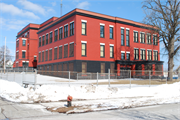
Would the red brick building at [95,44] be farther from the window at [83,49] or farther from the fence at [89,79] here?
the fence at [89,79]

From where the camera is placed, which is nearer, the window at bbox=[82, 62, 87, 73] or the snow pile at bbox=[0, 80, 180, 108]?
the snow pile at bbox=[0, 80, 180, 108]

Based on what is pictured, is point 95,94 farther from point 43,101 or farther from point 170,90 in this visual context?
point 170,90

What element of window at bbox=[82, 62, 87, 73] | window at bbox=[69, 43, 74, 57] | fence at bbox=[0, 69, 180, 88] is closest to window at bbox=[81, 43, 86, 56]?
window at bbox=[82, 62, 87, 73]

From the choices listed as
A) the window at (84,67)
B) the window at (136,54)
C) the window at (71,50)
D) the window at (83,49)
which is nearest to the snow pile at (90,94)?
the window at (84,67)

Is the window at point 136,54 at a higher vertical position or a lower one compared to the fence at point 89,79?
higher

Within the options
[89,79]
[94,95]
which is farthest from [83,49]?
[94,95]

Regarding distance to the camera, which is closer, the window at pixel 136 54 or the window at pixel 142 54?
the window at pixel 136 54

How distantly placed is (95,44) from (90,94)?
65.0 ft

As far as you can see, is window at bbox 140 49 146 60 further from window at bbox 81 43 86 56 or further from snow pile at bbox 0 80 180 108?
snow pile at bbox 0 80 180 108

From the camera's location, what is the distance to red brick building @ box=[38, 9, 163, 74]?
3161cm

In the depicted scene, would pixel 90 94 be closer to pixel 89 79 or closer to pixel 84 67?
pixel 89 79

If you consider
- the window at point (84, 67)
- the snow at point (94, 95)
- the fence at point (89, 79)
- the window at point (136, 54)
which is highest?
the window at point (136, 54)

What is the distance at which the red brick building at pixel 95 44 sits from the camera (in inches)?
1244

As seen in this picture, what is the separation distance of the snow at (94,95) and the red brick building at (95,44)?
52.1 feet
